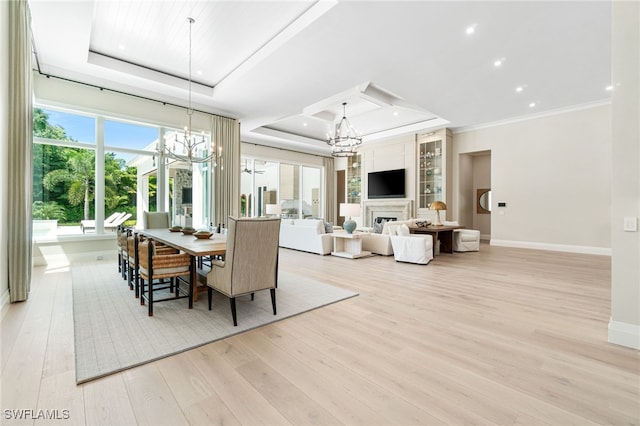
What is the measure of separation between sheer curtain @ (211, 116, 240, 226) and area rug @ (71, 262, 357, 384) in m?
3.15

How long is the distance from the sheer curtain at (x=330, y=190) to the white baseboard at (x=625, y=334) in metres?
9.73

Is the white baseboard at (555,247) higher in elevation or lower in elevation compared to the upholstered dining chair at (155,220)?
lower

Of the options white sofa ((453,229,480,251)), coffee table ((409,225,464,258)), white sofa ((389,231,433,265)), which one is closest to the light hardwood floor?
white sofa ((389,231,433,265))

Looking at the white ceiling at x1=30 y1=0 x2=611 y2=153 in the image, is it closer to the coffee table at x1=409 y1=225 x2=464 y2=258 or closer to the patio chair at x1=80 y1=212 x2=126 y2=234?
the patio chair at x1=80 y1=212 x2=126 y2=234

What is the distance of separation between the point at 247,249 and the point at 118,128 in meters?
5.28

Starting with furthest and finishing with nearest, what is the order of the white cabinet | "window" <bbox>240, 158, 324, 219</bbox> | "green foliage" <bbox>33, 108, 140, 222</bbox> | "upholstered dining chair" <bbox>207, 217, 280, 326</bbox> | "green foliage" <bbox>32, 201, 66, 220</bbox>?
"window" <bbox>240, 158, 324, 219</bbox>, the white cabinet, "green foliage" <bbox>33, 108, 140, 222</bbox>, "green foliage" <bbox>32, 201, 66, 220</bbox>, "upholstered dining chair" <bbox>207, 217, 280, 326</bbox>

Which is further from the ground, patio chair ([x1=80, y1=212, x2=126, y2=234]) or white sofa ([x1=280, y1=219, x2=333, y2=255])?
patio chair ([x1=80, y1=212, x2=126, y2=234])

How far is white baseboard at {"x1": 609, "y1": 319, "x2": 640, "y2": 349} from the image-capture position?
2188 mm

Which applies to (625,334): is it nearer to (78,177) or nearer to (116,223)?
(116,223)

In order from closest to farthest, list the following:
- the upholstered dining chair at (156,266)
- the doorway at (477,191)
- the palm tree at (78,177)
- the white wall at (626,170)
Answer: the white wall at (626,170), the upholstered dining chair at (156,266), the palm tree at (78,177), the doorway at (477,191)

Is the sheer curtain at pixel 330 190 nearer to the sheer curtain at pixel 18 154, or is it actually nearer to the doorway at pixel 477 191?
the doorway at pixel 477 191

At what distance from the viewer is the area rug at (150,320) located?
6.73 feet

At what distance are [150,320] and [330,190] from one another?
32.1 feet

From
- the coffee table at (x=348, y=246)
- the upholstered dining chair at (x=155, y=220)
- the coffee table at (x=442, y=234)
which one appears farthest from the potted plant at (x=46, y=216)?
the coffee table at (x=442, y=234)
